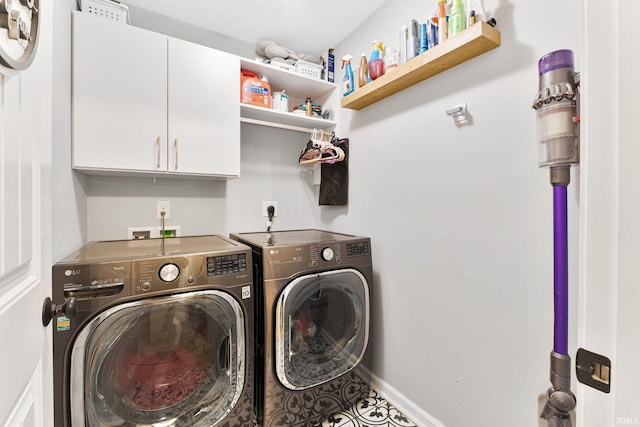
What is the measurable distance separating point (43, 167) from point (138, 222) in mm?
1231

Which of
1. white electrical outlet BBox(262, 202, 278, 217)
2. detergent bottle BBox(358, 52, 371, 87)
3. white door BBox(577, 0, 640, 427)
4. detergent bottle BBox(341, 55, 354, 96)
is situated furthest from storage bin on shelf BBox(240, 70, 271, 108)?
white door BBox(577, 0, 640, 427)

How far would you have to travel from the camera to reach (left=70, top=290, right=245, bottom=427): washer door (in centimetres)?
99

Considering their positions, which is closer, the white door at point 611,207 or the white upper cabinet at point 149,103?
the white door at point 611,207

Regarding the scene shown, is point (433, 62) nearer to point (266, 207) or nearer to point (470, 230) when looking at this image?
point (470, 230)

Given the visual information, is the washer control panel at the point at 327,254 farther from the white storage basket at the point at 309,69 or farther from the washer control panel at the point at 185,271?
the white storage basket at the point at 309,69

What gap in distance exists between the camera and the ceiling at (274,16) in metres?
1.67

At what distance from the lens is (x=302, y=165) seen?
2.33 metres

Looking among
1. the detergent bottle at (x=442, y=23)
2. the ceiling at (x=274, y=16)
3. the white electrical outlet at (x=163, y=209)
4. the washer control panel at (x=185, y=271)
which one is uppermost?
the ceiling at (x=274, y=16)

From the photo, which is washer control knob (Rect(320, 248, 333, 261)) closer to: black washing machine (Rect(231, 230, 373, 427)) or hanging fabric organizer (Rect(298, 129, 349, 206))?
black washing machine (Rect(231, 230, 373, 427))

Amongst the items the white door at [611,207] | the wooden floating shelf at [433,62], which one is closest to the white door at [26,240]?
the white door at [611,207]

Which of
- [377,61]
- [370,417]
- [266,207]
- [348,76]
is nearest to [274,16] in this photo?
[348,76]

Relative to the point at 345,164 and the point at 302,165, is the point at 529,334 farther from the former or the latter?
the point at 302,165

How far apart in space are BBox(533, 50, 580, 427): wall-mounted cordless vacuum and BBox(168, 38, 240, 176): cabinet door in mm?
1509

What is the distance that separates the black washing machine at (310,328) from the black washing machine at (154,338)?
0.11 metres
